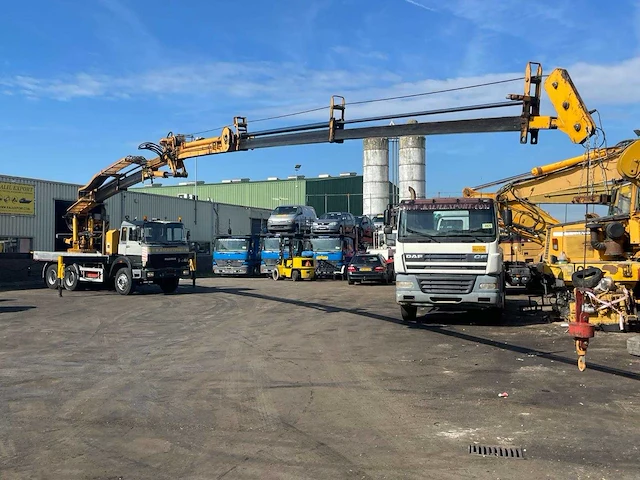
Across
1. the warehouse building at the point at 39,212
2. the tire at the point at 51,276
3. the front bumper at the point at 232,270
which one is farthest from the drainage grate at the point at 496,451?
the front bumper at the point at 232,270

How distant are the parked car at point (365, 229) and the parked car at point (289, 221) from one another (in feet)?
11.8

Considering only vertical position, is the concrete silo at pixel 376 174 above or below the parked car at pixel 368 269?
above

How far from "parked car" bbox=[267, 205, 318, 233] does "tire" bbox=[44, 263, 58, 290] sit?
1283cm

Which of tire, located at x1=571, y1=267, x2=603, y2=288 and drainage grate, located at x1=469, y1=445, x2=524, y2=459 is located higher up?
tire, located at x1=571, y1=267, x2=603, y2=288

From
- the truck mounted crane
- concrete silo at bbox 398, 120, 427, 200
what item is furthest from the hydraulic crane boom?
concrete silo at bbox 398, 120, 427, 200

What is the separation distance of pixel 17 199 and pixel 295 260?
15334mm

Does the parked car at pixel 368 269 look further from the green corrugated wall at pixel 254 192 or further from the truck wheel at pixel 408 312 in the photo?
the green corrugated wall at pixel 254 192

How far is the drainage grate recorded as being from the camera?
5.20m

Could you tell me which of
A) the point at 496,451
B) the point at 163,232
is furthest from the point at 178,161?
the point at 496,451

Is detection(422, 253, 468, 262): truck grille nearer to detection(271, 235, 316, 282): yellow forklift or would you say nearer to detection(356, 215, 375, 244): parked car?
detection(271, 235, 316, 282): yellow forklift

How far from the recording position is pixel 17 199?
103 ft

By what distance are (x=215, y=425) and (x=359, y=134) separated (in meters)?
8.47

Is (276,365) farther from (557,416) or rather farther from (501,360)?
(557,416)

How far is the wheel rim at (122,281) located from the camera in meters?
22.1
